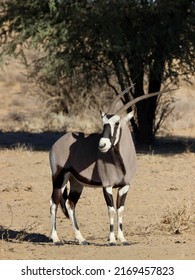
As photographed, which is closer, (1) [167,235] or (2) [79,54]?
(1) [167,235]

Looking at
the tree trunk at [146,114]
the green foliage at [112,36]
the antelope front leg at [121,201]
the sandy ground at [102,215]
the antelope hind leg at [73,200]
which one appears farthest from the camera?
the tree trunk at [146,114]

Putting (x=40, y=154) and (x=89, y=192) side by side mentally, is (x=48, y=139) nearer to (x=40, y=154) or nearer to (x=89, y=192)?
(x=40, y=154)

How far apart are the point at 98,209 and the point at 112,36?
23.2ft

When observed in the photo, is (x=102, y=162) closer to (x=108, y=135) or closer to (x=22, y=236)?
(x=108, y=135)

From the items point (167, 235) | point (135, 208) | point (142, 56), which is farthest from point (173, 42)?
point (167, 235)

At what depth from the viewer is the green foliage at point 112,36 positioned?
1812cm

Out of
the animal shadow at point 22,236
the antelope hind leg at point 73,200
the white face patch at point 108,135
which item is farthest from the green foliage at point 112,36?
the white face patch at point 108,135

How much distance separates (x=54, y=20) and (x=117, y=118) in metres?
11.0

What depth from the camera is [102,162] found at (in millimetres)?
8969

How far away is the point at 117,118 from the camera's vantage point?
8781 mm

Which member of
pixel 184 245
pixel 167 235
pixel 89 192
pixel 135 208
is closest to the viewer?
pixel 184 245

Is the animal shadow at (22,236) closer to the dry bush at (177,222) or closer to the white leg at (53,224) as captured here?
the white leg at (53,224)

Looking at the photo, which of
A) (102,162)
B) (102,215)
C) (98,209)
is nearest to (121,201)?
(102,162)

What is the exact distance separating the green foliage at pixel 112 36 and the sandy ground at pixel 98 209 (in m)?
1.85
